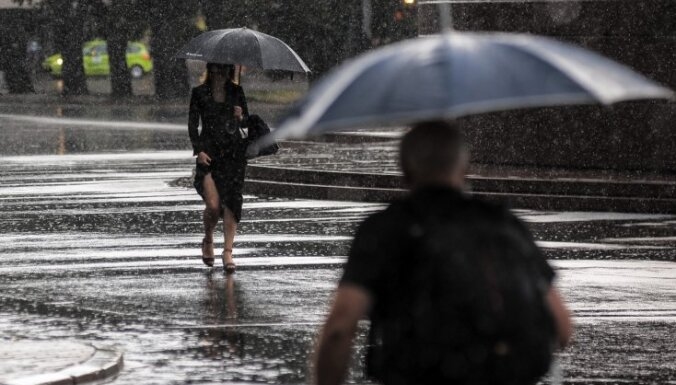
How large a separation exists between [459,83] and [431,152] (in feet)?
0.61

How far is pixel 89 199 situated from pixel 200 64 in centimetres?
5430

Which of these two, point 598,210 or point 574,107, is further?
point 574,107

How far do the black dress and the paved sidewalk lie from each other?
359 centimetres

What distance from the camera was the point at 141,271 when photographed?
1352cm

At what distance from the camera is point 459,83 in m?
4.38

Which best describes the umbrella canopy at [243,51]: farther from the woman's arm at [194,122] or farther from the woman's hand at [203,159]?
the woman's hand at [203,159]

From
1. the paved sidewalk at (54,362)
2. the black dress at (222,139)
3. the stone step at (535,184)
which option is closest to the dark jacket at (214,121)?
the black dress at (222,139)

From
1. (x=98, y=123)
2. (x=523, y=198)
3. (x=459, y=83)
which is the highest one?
(x=459, y=83)

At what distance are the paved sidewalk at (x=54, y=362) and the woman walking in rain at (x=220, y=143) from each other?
141 inches

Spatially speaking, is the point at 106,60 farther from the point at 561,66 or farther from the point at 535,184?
the point at 561,66

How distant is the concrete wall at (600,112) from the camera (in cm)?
2061

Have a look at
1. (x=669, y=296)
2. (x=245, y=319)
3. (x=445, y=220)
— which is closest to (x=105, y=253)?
(x=245, y=319)

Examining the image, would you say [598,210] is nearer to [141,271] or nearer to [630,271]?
[630,271]

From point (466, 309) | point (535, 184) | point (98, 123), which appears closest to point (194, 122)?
point (535, 184)
